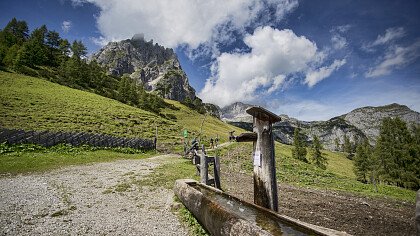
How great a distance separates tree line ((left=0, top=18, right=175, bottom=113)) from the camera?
83.6 metres

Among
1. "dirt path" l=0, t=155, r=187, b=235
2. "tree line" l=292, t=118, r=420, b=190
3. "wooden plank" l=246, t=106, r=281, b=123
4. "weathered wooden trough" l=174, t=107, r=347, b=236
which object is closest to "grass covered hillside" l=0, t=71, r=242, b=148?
"dirt path" l=0, t=155, r=187, b=235

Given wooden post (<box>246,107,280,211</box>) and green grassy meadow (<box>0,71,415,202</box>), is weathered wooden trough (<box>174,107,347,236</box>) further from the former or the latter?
green grassy meadow (<box>0,71,415,202</box>)

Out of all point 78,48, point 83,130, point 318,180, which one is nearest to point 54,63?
point 78,48

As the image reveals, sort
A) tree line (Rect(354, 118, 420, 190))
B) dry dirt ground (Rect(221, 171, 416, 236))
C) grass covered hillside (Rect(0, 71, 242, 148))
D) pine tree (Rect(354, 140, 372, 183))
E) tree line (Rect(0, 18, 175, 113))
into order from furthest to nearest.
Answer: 1. tree line (Rect(0, 18, 175, 113))
2. pine tree (Rect(354, 140, 372, 183))
3. tree line (Rect(354, 118, 420, 190))
4. grass covered hillside (Rect(0, 71, 242, 148))
5. dry dirt ground (Rect(221, 171, 416, 236))

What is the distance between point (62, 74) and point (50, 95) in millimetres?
39201

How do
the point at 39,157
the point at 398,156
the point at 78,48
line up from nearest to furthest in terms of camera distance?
the point at 39,157 < the point at 398,156 < the point at 78,48

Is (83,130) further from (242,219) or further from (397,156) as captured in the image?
(397,156)

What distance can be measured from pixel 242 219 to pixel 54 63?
129 meters

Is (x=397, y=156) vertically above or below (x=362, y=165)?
above

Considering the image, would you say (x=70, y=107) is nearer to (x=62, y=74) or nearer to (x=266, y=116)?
(x=62, y=74)

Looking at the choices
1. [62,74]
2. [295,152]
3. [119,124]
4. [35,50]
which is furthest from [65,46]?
[295,152]

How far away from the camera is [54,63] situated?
107 metres

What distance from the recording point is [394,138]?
4991cm

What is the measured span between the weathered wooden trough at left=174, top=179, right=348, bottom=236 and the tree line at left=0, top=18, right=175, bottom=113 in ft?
312
